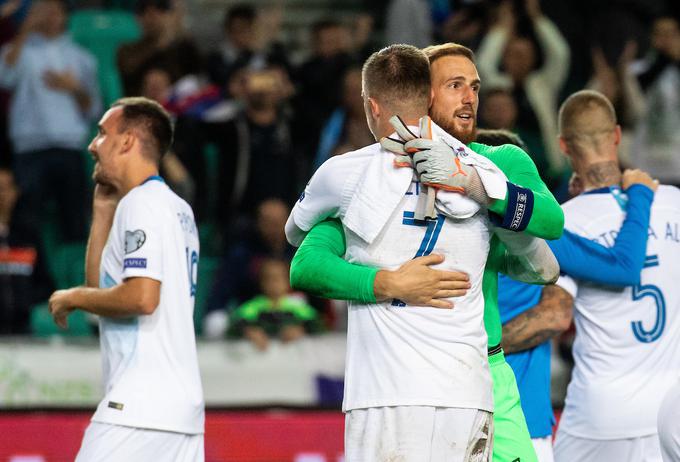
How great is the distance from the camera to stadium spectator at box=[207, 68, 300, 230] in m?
11.8

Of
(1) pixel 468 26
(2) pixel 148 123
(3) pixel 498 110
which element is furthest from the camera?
(1) pixel 468 26

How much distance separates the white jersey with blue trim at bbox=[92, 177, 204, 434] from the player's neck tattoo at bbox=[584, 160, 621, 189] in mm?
2050

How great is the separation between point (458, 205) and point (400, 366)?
0.64 m

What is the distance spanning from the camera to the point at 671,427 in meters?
5.19

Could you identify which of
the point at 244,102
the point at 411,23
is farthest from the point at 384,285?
the point at 411,23

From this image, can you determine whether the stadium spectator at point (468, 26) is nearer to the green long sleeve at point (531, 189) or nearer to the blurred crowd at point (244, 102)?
the blurred crowd at point (244, 102)

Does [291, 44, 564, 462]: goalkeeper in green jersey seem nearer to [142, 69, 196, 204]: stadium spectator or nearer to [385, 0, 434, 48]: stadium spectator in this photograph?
[142, 69, 196, 204]: stadium spectator

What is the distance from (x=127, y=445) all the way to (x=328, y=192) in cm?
161

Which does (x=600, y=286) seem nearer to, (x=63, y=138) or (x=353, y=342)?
(x=353, y=342)

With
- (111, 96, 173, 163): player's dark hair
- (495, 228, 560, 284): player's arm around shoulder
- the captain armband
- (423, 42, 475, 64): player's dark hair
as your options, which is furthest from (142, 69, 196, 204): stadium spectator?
the captain armband

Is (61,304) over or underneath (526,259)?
underneath

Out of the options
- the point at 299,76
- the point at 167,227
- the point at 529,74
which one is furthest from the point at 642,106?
the point at 167,227

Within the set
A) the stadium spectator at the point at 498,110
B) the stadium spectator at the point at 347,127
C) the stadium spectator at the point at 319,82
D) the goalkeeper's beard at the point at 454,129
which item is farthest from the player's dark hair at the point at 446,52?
the stadium spectator at the point at 319,82

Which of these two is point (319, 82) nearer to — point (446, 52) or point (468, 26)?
point (468, 26)
